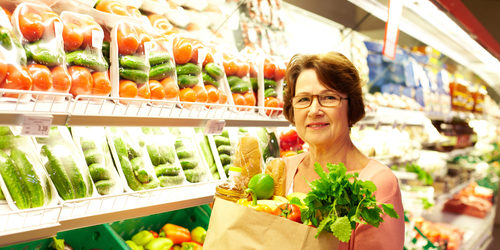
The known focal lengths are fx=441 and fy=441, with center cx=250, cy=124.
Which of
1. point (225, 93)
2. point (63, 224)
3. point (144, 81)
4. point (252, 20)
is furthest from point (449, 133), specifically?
point (63, 224)

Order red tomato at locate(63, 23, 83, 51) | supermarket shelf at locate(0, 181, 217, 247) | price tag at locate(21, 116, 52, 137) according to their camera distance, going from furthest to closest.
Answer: red tomato at locate(63, 23, 83, 51)
supermarket shelf at locate(0, 181, 217, 247)
price tag at locate(21, 116, 52, 137)

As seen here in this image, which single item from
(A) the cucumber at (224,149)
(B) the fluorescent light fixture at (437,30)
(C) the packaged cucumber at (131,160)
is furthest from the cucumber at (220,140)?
(B) the fluorescent light fixture at (437,30)

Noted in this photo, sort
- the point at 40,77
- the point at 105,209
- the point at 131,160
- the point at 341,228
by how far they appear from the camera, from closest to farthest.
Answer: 1. the point at 341,228
2. the point at 40,77
3. the point at 105,209
4. the point at 131,160

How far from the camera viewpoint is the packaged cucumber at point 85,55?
Result: 5.38 ft

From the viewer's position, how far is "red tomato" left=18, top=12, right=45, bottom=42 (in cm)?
154

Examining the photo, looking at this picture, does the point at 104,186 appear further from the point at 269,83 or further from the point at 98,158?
the point at 269,83

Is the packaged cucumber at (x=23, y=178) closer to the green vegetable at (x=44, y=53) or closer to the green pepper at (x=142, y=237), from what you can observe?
the green vegetable at (x=44, y=53)

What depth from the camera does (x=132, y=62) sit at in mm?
1849

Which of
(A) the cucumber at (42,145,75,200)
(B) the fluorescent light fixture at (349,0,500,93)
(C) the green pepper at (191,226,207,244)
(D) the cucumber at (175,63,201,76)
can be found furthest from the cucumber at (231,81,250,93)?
(B) the fluorescent light fixture at (349,0,500,93)

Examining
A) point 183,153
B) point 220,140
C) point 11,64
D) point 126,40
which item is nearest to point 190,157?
point 183,153

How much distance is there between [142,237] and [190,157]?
49 cm

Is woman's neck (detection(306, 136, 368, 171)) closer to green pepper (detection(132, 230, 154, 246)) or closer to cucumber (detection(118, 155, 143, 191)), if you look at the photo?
cucumber (detection(118, 155, 143, 191))

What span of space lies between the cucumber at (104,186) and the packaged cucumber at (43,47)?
1.41 feet

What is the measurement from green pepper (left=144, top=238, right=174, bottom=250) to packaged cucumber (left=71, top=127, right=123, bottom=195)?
0.53 m
